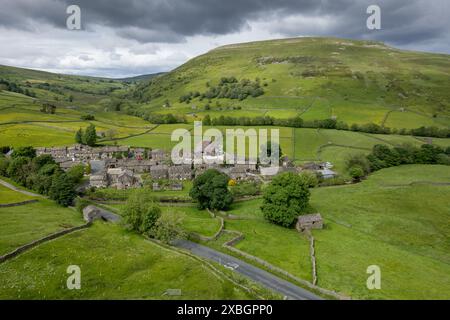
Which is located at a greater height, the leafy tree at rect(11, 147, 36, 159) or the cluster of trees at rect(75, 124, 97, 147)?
the cluster of trees at rect(75, 124, 97, 147)

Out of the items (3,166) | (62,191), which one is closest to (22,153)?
(3,166)

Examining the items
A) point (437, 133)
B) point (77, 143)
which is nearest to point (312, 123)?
point (437, 133)

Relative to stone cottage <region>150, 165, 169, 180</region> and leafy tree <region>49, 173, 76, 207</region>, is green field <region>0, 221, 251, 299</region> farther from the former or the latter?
stone cottage <region>150, 165, 169, 180</region>

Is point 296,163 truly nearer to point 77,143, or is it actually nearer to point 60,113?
point 77,143

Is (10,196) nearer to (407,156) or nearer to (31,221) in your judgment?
(31,221)

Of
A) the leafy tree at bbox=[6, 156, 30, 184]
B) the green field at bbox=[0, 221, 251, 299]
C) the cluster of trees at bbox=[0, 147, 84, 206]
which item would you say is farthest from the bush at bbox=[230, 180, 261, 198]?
the leafy tree at bbox=[6, 156, 30, 184]

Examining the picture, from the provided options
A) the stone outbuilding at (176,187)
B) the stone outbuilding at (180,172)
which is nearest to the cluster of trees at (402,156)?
the stone outbuilding at (180,172)
